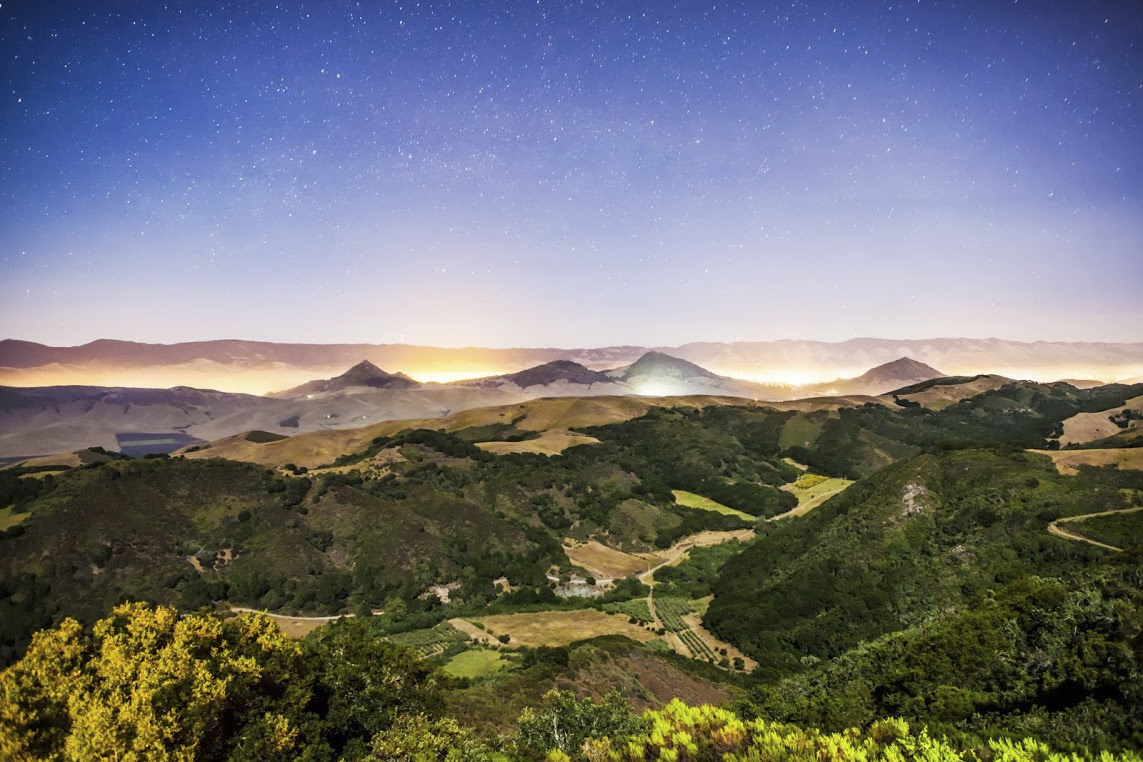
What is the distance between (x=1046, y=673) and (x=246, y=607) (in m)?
88.5

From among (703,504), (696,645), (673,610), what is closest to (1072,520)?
(696,645)

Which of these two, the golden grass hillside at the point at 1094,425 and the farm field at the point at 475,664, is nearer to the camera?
the farm field at the point at 475,664

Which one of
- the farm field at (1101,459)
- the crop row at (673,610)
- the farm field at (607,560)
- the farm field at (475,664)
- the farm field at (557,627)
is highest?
the farm field at (1101,459)

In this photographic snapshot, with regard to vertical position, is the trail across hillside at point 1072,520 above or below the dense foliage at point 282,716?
below

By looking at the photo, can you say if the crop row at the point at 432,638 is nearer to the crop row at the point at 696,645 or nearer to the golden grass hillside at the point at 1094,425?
the crop row at the point at 696,645

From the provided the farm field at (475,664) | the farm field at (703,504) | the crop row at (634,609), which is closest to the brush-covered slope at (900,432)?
the farm field at (703,504)

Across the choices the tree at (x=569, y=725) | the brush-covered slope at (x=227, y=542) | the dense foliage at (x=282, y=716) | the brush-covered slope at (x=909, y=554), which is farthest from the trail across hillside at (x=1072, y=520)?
the brush-covered slope at (x=227, y=542)

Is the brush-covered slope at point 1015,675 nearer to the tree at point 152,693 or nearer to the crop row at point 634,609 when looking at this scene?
the tree at point 152,693

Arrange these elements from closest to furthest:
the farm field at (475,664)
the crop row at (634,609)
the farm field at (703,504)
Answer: the farm field at (475,664)
the crop row at (634,609)
the farm field at (703,504)

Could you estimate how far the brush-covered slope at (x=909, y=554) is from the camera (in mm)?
58969

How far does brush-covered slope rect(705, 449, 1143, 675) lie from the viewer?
59.0 meters

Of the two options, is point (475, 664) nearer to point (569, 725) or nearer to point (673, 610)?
point (673, 610)

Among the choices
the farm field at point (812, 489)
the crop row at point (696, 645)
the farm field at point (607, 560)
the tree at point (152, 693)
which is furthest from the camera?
the farm field at point (812, 489)

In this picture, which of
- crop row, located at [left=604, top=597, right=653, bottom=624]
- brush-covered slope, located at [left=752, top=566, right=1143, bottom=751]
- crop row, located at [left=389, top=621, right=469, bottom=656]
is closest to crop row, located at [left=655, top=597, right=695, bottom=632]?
crop row, located at [left=604, top=597, right=653, bottom=624]
